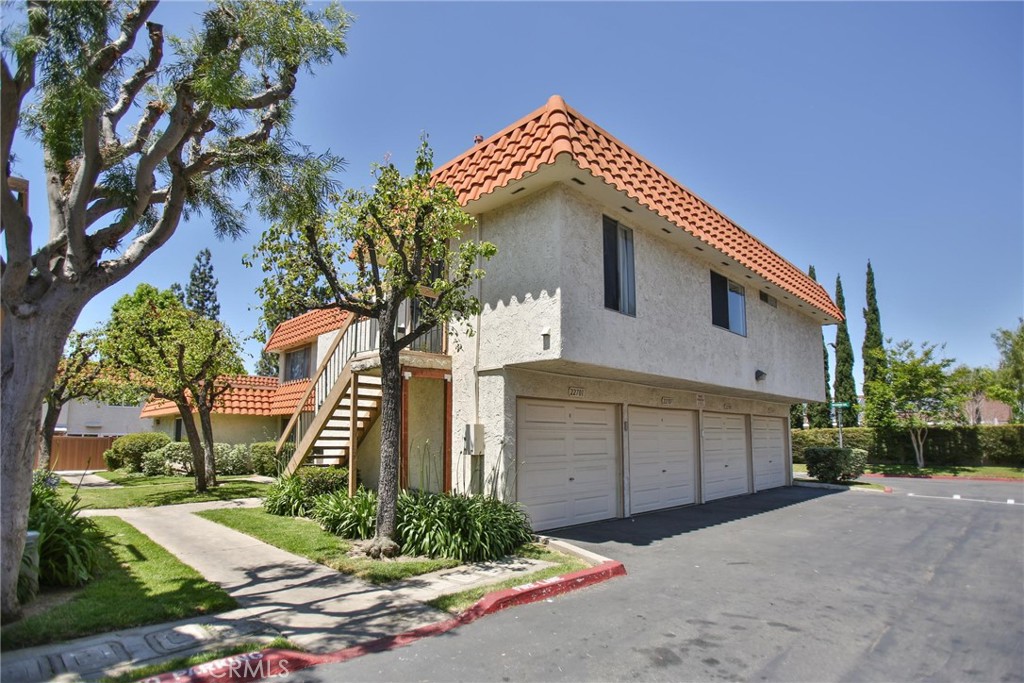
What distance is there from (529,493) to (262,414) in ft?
48.0

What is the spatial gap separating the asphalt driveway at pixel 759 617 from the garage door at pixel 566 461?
0.54m

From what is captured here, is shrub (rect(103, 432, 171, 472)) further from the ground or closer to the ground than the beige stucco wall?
closer to the ground

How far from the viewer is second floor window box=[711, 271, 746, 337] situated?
547 inches

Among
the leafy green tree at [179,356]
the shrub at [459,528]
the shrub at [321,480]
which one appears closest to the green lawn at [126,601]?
the shrub at [459,528]

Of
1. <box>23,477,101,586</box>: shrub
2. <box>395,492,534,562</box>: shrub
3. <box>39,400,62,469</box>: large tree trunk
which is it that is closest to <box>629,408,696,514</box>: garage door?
<box>395,492,534,562</box>: shrub

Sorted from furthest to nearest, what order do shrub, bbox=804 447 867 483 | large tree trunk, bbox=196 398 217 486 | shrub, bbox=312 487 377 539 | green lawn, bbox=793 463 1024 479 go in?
green lawn, bbox=793 463 1024 479, shrub, bbox=804 447 867 483, large tree trunk, bbox=196 398 217 486, shrub, bbox=312 487 377 539

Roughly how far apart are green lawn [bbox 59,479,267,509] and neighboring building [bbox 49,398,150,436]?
2388 centimetres

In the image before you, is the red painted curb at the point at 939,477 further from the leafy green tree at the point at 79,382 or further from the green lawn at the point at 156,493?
the leafy green tree at the point at 79,382

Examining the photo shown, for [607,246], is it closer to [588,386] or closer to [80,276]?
[588,386]

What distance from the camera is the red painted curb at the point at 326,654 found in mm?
4508

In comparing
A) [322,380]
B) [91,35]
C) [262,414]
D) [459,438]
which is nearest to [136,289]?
[262,414]

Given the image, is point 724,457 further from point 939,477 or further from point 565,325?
point 939,477

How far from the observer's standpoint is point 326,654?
506cm

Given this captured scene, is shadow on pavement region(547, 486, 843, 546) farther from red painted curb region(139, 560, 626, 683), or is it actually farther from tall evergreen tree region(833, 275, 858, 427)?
tall evergreen tree region(833, 275, 858, 427)
